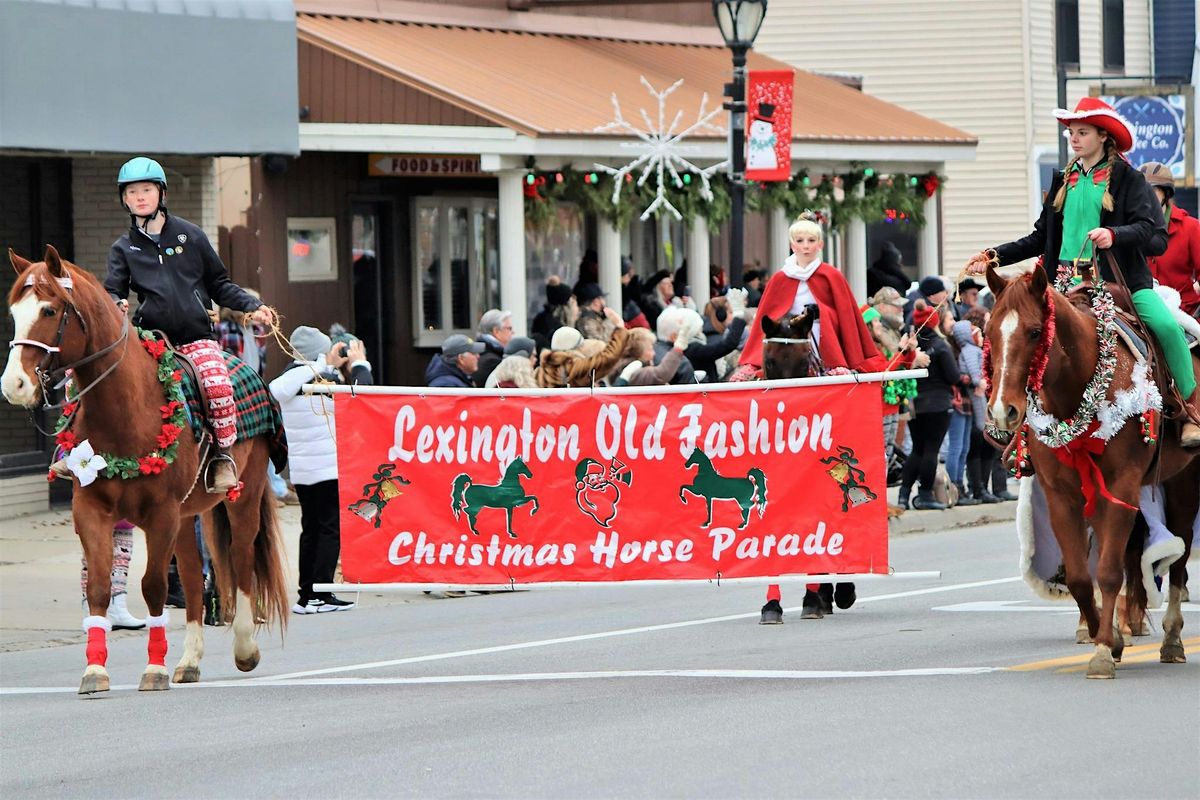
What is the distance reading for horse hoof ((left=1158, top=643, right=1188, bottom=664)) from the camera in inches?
419

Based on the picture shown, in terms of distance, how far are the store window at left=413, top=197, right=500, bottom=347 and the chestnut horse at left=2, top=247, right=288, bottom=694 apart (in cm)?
1296

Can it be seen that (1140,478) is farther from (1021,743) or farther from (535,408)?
(535,408)

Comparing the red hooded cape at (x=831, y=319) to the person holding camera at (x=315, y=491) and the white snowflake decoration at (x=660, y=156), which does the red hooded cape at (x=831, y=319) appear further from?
the white snowflake decoration at (x=660, y=156)

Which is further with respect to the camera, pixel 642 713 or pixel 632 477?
pixel 632 477

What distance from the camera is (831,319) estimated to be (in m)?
12.7

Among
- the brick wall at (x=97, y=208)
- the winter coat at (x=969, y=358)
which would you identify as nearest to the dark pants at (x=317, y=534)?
the brick wall at (x=97, y=208)

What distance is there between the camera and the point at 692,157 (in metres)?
24.4

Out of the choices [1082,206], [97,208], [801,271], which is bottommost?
[801,271]

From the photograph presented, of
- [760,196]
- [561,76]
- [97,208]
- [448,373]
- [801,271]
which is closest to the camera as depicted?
[801,271]

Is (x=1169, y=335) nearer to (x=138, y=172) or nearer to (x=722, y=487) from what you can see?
(x=722, y=487)

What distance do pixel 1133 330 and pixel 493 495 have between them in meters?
3.51

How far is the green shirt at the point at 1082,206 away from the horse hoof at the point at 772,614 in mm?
3262

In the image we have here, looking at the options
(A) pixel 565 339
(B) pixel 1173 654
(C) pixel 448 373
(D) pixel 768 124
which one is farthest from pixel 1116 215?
(D) pixel 768 124

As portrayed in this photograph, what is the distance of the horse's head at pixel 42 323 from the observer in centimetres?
1008
